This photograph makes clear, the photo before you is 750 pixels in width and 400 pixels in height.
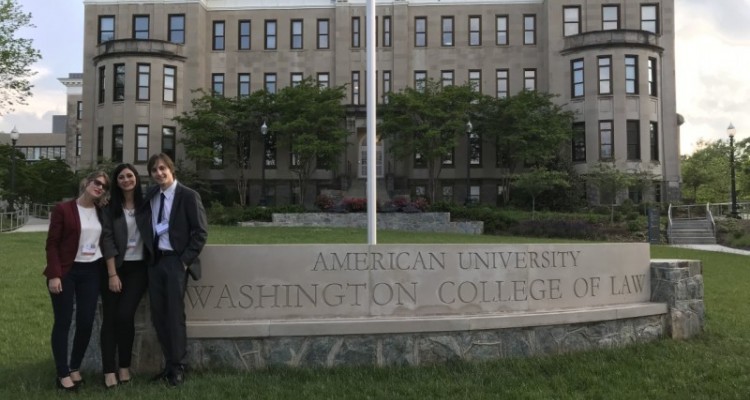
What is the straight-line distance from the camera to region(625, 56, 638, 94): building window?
32.4 m

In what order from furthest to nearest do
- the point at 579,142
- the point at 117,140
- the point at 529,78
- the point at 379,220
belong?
1. the point at 529,78
2. the point at 117,140
3. the point at 579,142
4. the point at 379,220

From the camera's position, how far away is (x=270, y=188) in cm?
3597

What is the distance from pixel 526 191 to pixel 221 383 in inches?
1018

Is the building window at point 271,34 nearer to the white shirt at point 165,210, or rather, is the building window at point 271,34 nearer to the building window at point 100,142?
the building window at point 100,142

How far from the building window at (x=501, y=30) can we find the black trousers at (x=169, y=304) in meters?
34.3

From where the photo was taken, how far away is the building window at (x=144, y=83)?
34.6 metres

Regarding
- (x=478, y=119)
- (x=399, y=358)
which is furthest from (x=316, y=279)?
(x=478, y=119)

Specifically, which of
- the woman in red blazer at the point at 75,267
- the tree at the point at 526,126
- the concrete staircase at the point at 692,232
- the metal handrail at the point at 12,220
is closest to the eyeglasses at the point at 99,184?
the woman in red blazer at the point at 75,267

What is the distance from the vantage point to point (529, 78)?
36.2 meters

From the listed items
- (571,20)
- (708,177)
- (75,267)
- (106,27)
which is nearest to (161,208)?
(75,267)

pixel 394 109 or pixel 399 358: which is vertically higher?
pixel 394 109

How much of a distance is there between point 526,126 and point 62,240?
27950 mm

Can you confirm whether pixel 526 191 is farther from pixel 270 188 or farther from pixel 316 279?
pixel 316 279

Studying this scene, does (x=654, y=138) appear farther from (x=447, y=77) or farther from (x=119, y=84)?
(x=119, y=84)
